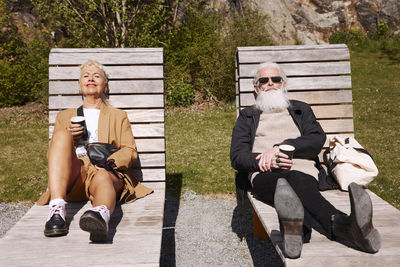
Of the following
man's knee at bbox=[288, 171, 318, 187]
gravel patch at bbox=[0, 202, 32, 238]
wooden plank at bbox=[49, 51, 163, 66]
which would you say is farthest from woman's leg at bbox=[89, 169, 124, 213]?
gravel patch at bbox=[0, 202, 32, 238]

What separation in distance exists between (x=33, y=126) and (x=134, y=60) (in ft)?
25.2

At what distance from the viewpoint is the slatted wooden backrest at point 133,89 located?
4336 millimetres

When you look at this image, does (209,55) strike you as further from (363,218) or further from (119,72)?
(363,218)

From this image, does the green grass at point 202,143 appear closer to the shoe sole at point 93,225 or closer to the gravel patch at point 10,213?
the gravel patch at point 10,213

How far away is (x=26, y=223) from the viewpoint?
2980 millimetres

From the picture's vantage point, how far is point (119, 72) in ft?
14.6

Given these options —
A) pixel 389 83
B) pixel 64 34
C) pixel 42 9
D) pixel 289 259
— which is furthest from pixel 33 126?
pixel 389 83

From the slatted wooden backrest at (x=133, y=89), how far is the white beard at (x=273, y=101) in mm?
1205

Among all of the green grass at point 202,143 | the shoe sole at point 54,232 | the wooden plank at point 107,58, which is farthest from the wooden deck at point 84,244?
the green grass at point 202,143

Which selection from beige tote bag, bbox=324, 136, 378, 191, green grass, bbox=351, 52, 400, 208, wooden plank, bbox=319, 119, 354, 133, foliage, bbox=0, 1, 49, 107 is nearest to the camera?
beige tote bag, bbox=324, 136, 378, 191

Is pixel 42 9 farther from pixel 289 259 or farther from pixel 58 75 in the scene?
pixel 289 259

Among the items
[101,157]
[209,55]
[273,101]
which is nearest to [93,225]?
[101,157]

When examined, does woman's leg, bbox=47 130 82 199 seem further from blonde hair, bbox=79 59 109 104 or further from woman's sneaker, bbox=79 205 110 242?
blonde hair, bbox=79 59 109 104

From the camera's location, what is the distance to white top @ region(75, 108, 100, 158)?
3672 mm
